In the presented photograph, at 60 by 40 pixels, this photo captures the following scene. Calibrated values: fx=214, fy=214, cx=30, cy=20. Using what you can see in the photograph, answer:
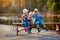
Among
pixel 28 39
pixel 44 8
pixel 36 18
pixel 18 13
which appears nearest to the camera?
pixel 28 39

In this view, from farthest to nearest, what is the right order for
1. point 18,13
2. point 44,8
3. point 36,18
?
point 44,8
point 18,13
point 36,18

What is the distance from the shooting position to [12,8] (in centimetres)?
2528

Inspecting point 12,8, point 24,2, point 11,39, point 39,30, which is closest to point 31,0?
point 24,2

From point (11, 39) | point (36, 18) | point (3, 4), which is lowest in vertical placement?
point (11, 39)

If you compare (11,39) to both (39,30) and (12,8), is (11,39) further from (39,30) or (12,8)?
(12,8)

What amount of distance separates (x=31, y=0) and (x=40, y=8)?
145cm

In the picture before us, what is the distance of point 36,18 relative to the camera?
1005 cm

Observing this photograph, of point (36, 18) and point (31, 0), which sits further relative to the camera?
point (31, 0)

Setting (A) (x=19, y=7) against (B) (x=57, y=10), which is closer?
(A) (x=19, y=7)

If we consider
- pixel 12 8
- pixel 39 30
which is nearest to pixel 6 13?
pixel 12 8

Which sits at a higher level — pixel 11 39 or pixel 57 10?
pixel 57 10

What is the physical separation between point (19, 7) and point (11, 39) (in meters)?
16.4

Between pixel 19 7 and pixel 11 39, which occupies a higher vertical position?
pixel 19 7

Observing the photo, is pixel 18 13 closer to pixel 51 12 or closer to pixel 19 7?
pixel 19 7
